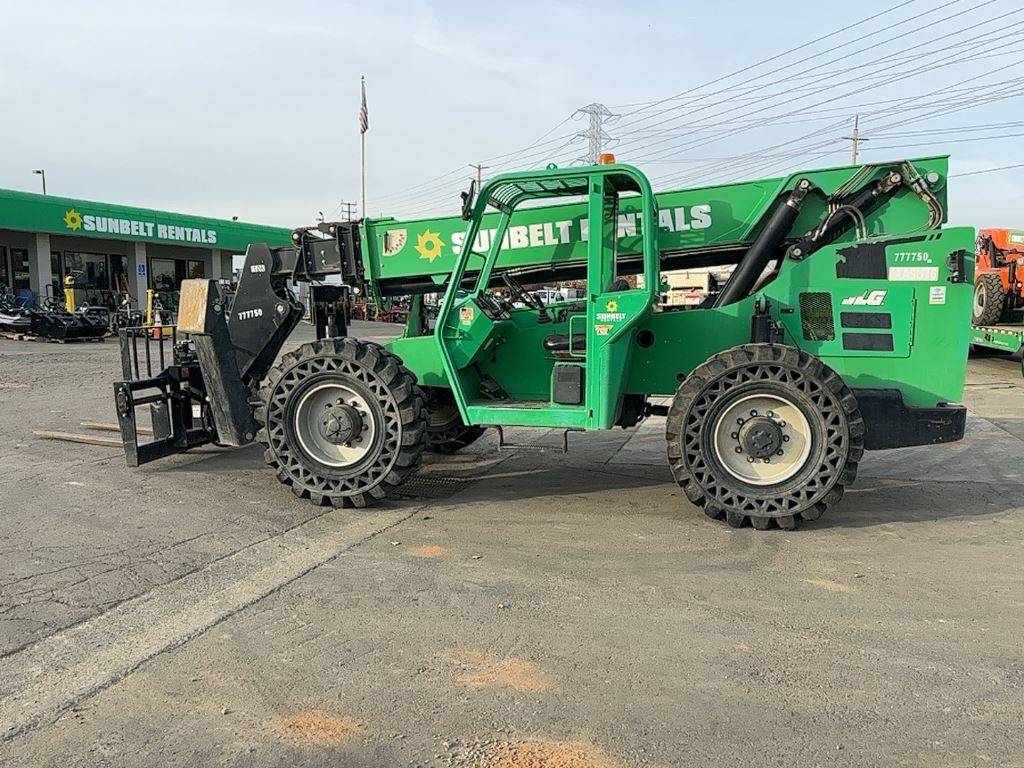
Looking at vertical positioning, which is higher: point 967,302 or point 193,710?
point 967,302

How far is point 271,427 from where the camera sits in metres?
6.16

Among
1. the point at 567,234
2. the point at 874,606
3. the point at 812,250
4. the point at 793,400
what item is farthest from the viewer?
the point at 567,234

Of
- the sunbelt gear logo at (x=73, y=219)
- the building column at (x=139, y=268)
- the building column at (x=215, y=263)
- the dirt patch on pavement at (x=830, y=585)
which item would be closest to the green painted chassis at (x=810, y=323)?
the dirt patch on pavement at (x=830, y=585)

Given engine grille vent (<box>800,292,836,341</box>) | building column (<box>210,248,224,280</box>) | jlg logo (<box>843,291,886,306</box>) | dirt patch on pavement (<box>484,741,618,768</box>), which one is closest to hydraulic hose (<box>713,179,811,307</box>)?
engine grille vent (<box>800,292,836,341</box>)

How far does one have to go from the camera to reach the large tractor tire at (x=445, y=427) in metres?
7.21

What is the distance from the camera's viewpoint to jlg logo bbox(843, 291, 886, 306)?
223 inches

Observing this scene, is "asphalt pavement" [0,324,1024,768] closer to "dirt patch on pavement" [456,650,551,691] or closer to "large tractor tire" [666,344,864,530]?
"dirt patch on pavement" [456,650,551,691]

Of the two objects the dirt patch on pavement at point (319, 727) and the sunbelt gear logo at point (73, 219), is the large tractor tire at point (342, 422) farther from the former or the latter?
the sunbelt gear logo at point (73, 219)

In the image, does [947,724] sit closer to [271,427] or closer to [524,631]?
[524,631]

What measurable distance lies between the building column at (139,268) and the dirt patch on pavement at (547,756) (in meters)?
31.9

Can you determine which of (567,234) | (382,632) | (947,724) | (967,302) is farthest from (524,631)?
(967,302)

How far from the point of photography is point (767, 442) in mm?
5492

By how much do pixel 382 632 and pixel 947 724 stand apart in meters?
2.49

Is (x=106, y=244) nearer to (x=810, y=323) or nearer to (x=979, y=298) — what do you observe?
(x=979, y=298)
